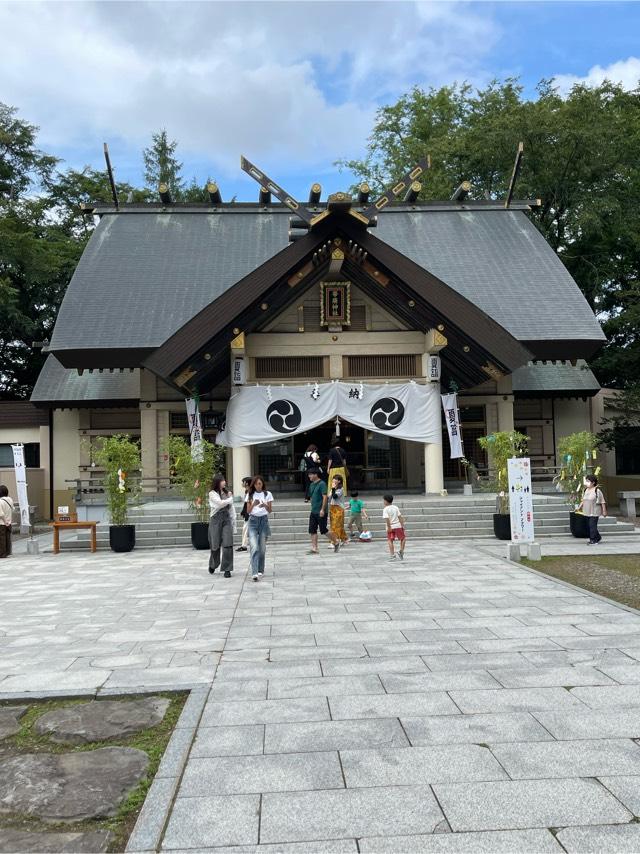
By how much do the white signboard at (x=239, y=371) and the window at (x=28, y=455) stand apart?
10.6m

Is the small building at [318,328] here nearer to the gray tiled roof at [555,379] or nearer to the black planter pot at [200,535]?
the gray tiled roof at [555,379]

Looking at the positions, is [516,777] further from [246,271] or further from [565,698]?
[246,271]

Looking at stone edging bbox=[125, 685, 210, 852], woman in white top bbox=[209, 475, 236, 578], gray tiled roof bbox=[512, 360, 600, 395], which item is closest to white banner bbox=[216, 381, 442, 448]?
gray tiled roof bbox=[512, 360, 600, 395]

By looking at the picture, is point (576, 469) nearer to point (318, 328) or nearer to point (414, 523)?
point (414, 523)

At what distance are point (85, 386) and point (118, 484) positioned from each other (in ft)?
32.9

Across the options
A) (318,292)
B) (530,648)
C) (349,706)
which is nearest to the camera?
(349,706)

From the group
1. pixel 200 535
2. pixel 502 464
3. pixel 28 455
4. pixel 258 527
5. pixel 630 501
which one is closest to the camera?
pixel 258 527

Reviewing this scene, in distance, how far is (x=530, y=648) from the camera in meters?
6.26

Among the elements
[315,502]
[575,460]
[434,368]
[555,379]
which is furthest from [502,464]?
[555,379]

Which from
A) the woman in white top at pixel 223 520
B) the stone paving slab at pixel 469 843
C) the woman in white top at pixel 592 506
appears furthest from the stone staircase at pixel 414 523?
the stone paving slab at pixel 469 843

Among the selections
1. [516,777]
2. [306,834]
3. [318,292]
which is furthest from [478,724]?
[318,292]

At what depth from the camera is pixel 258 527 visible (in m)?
10.8

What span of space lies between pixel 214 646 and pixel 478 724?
9.97 ft

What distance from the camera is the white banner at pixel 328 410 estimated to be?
59.5ft
